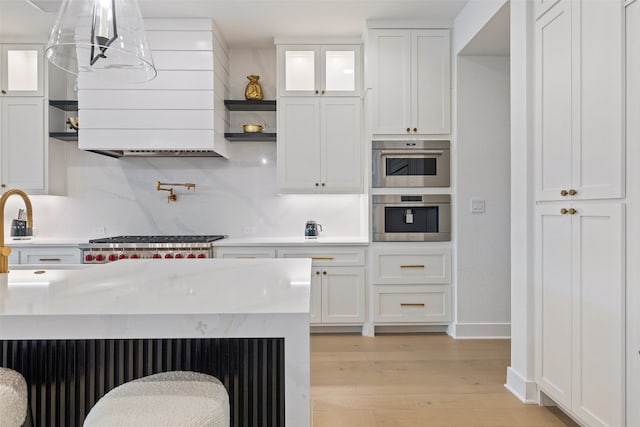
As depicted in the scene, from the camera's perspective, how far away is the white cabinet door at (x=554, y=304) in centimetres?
205

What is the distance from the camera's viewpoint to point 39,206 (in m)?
4.20

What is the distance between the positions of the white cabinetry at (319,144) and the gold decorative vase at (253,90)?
1.06 feet

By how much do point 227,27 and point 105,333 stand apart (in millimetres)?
3349

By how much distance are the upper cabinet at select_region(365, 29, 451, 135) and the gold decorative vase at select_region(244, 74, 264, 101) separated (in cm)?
108

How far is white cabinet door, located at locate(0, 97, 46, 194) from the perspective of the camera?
3.84 meters

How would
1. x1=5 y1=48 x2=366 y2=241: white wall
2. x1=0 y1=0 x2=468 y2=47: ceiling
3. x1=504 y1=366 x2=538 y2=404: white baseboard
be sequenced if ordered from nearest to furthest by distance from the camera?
x1=504 y1=366 x2=538 y2=404: white baseboard → x1=0 y1=0 x2=468 y2=47: ceiling → x1=5 y1=48 x2=366 y2=241: white wall

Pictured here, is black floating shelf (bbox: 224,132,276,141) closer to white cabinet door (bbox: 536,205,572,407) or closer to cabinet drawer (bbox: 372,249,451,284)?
cabinet drawer (bbox: 372,249,451,284)

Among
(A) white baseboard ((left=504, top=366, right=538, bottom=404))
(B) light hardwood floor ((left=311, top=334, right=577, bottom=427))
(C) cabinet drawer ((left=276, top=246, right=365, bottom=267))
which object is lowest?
(B) light hardwood floor ((left=311, top=334, right=577, bottom=427))

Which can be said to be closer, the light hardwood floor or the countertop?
the countertop

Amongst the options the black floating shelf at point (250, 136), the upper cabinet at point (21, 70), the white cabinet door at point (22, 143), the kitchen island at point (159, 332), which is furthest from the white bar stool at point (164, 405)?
the upper cabinet at point (21, 70)

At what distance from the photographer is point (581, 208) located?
6.36ft

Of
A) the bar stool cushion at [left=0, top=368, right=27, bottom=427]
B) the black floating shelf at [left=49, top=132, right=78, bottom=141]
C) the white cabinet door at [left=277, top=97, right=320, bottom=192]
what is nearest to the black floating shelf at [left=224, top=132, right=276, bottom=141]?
the white cabinet door at [left=277, top=97, right=320, bottom=192]

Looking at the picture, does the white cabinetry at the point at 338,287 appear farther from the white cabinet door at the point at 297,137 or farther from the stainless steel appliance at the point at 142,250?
the stainless steel appliance at the point at 142,250

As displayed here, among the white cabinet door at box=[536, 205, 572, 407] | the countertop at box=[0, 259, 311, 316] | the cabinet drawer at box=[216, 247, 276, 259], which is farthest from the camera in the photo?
the cabinet drawer at box=[216, 247, 276, 259]
